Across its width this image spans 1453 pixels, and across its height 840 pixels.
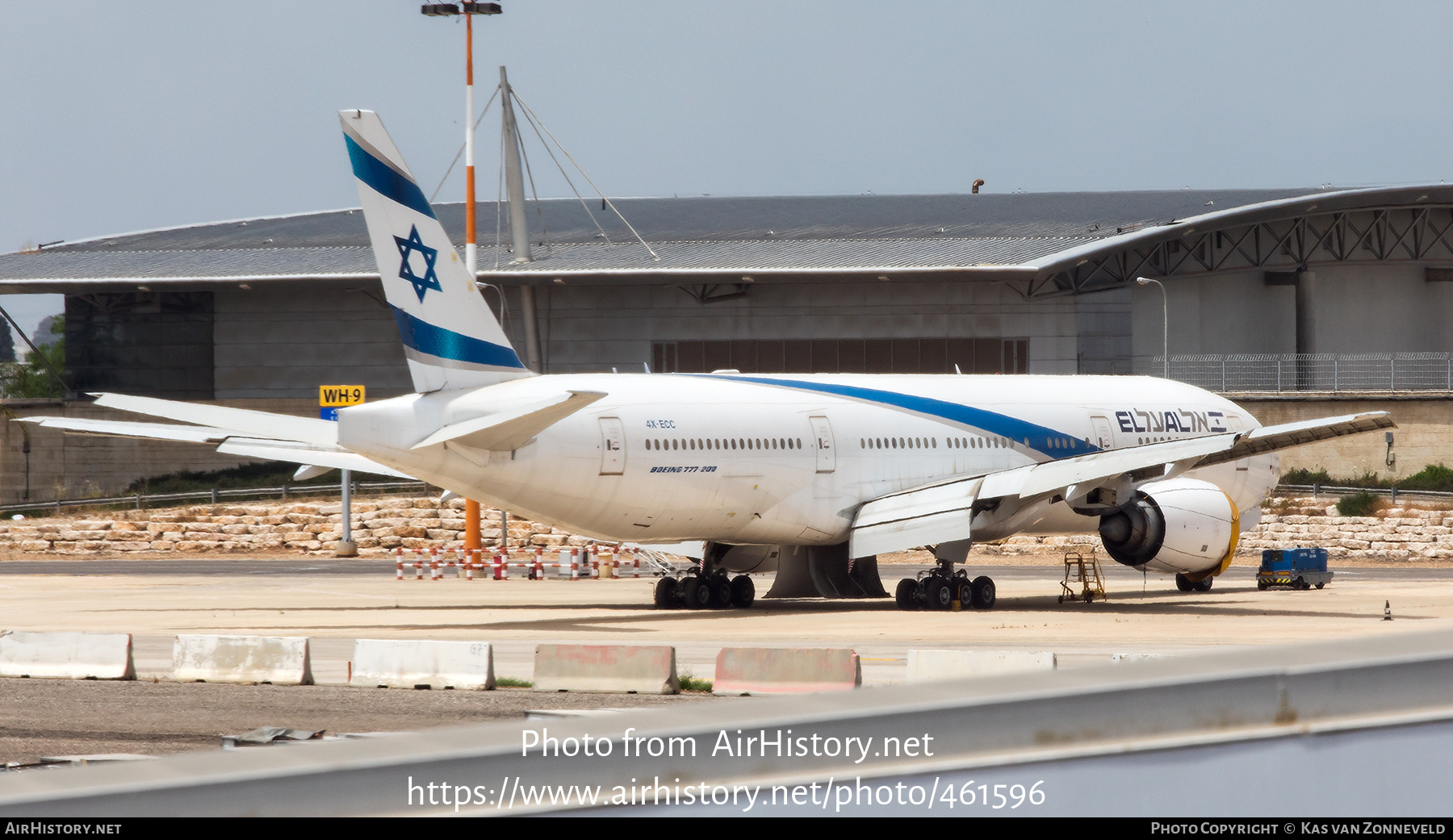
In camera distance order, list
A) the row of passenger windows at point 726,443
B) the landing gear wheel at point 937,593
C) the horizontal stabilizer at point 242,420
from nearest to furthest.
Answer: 1. the horizontal stabilizer at point 242,420
2. the row of passenger windows at point 726,443
3. the landing gear wheel at point 937,593

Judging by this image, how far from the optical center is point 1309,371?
5878 cm

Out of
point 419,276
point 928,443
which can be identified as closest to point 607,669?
point 419,276

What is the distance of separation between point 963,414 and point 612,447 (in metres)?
7.54

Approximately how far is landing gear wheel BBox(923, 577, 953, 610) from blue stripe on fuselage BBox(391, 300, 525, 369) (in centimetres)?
801

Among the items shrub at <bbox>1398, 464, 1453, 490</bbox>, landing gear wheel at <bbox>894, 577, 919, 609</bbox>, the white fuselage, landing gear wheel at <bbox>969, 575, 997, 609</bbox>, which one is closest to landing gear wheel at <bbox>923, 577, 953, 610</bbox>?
landing gear wheel at <bbox>894, 577, 919, 609</bbox>

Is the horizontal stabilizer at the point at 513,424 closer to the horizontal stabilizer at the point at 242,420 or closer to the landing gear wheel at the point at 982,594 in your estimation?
the horizontal stabilizer at the point at 242,420

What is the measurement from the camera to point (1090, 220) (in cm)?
5994

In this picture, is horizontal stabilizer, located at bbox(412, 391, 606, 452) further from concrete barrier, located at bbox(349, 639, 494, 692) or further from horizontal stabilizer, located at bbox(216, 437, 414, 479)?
concrete barrier, located at bbox(349, 639, 494, 692)

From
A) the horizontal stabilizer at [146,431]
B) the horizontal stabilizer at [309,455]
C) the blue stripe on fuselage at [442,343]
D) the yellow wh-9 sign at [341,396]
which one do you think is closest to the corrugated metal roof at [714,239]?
the yellow wh-9 sign at [341,396]

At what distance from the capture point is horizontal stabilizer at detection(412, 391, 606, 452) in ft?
64.9

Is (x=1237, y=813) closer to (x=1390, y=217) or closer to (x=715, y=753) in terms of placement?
(x=715, y=753)

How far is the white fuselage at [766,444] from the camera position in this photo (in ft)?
69.9

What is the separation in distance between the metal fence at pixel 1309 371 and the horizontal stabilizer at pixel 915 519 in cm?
3296
